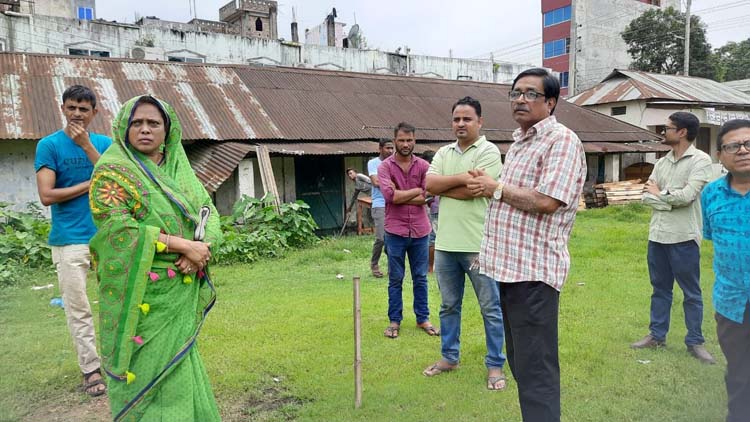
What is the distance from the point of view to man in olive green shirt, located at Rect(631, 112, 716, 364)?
4148 mm

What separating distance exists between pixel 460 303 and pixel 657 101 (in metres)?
20.7

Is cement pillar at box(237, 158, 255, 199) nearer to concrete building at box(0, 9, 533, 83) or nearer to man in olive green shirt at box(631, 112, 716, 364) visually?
man in olive green shirt at box(631, 112, 716, 364)

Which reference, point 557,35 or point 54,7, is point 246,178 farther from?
point 557,35

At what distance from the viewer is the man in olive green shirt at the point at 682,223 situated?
415 cm

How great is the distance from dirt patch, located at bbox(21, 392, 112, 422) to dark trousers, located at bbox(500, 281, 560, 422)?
8.65 ft

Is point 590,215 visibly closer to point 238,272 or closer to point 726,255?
point 238,272

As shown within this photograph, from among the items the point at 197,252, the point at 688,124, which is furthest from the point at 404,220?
the point at 197,252

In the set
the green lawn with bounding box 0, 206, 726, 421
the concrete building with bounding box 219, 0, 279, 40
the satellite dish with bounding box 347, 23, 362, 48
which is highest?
the concrete building with bounding box 219, 0, 279, 40

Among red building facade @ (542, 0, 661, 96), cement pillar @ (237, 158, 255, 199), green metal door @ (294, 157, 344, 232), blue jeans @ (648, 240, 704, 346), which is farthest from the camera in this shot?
red building facade @ (542, 0, 661, 96)

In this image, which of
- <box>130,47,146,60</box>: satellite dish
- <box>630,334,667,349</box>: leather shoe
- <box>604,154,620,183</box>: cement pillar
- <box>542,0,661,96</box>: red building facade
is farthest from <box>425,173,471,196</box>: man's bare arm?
<box>542,0,661,96</box>: red building facade

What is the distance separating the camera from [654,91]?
21.2m

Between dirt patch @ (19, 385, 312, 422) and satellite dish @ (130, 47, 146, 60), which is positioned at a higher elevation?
satellite dish @ (130, 47, 146, 60)

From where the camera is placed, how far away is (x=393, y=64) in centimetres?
2498

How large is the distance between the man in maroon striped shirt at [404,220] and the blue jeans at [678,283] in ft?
6.30
